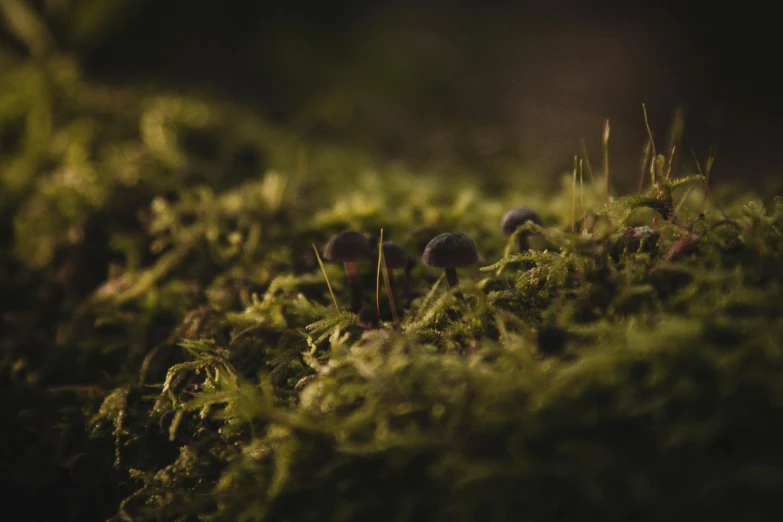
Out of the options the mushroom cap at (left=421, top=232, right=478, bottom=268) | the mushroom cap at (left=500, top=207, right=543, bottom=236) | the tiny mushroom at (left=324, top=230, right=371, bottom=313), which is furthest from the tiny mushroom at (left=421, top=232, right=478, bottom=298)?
the mushroom cap at (left=500, top=207, right=543, bottom=236)

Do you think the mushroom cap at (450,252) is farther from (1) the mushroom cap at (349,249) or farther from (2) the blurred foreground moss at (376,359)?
(1) the mushroom cap at (349,249)

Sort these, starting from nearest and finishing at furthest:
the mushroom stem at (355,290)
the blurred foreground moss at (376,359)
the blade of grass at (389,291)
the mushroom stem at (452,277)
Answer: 1. the blurred foreground moss at (376,359)
2. the blade of grass at (389,291)
3. the mushroom stem at (452,277)
4. the mushroom stem at (355,290)

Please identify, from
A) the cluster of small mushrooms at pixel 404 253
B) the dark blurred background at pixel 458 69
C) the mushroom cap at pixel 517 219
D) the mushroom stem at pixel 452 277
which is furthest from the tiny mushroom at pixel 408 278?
the dark blurred background at pixel 458 69

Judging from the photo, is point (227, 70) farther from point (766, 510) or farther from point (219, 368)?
point (766, 510)

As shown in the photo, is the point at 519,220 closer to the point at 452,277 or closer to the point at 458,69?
the point at 452,277

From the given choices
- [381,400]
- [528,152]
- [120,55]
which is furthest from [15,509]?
[120,55]
